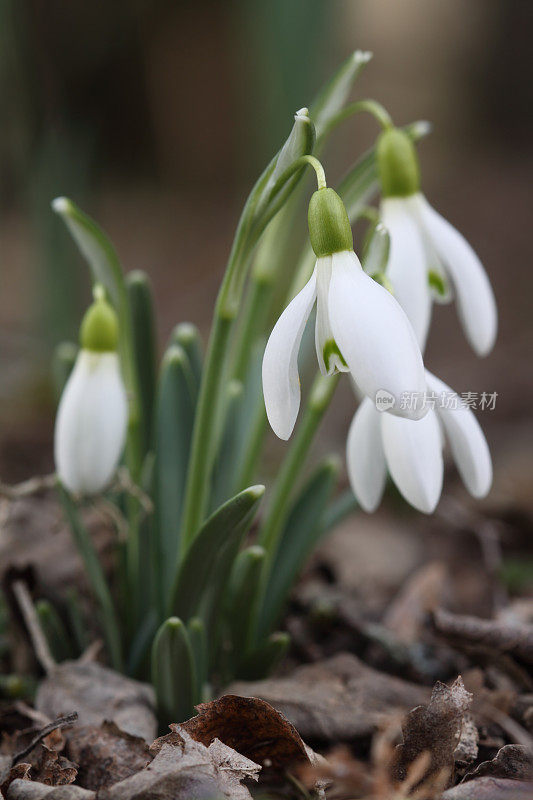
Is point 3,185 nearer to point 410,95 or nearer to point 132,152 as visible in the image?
point 132,152

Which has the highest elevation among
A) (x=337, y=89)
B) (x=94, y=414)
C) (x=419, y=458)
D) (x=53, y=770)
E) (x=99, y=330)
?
(x=337, y=89)

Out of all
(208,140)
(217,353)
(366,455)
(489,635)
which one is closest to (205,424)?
(217,353)

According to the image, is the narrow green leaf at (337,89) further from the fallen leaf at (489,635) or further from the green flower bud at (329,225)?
the fallen leaf at (489,635)

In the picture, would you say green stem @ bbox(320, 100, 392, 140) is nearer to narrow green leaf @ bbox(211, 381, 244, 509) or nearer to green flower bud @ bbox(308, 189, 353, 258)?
green flower bud @ bbox(308, 189, 353, 258)

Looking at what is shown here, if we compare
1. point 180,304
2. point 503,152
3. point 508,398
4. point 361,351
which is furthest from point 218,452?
point 503,152

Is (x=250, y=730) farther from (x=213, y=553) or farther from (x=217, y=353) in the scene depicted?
(x=217, y=353)

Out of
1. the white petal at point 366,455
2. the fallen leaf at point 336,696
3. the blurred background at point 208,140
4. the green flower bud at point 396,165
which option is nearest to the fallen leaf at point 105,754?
the fallen leaf at point 336,696

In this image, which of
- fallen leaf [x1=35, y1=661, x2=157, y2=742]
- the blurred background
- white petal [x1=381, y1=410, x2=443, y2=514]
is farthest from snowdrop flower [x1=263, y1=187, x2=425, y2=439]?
the blurred background
